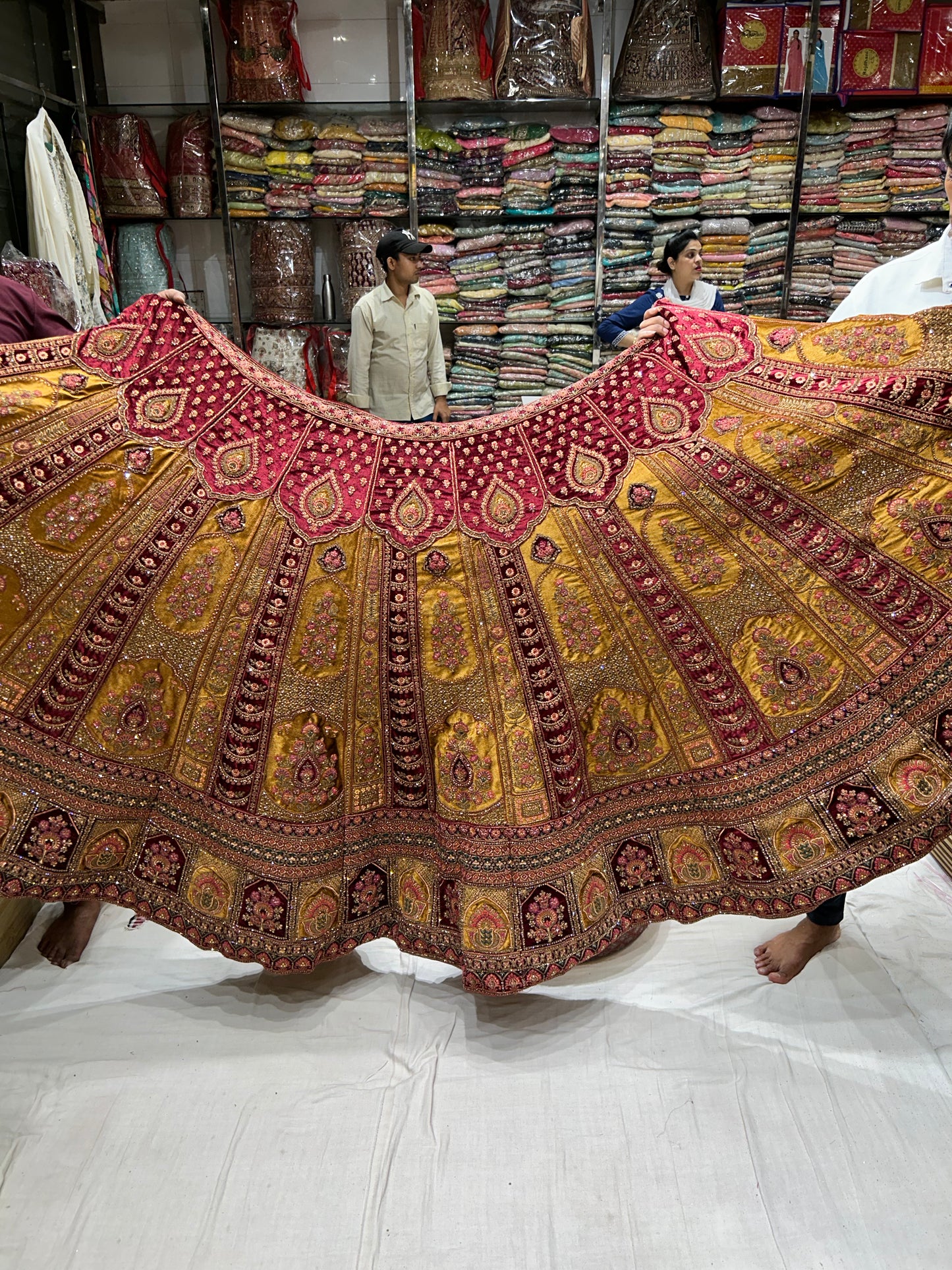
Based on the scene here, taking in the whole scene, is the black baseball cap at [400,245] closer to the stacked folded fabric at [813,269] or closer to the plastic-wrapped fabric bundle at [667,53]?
the plastic-wrapped fabric bundle at [667,53]

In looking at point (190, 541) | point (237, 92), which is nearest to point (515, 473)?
point (190, 541)

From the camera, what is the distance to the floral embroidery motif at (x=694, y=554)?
1508mm

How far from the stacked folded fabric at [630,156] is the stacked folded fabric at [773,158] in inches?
19.6

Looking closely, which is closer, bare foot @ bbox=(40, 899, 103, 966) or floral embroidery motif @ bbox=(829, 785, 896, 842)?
floral embroidery motif @ bbox=(829, 785, 896, 842)

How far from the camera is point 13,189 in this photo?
338 cm

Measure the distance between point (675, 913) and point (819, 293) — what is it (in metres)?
3.73

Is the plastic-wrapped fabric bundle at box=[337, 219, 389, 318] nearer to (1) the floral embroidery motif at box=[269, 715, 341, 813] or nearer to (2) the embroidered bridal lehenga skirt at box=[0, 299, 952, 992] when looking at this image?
(2) the embroidered bridal lehenga skirt at box=[0, 299, 952, 992]

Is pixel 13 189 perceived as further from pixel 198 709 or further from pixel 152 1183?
pixel 152 1183

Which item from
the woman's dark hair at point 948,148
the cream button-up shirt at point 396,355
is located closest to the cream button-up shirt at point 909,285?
the woman's dark hair at point 948,148

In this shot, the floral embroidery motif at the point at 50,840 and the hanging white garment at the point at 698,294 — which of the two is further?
the hanging white garment at the point at 698,294

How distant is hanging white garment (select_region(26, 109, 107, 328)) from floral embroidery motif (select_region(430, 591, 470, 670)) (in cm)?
244

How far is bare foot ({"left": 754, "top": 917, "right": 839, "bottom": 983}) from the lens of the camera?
1798mm

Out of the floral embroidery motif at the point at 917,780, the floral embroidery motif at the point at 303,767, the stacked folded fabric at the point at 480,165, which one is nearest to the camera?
the floral embroidery motif at the point at 917,780

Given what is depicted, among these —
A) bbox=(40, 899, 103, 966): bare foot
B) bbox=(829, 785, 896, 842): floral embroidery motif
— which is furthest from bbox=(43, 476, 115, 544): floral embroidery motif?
bbox=(829, 785, 896, 842): floral embroidery motif
